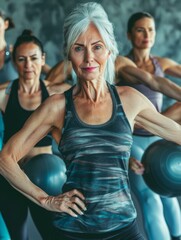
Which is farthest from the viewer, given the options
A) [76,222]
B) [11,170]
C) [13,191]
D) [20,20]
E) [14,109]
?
[20,20]

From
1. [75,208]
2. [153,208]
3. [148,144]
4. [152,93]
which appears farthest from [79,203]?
[152,93]

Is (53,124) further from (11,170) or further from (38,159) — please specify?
(38,159)

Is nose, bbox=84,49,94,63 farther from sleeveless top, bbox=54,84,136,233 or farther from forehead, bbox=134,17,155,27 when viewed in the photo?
forehead, bbox=134,17,155,27

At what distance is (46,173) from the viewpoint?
2.38 meters

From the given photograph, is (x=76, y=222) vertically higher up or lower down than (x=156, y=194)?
higher up

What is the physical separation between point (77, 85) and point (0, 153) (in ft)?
1.04

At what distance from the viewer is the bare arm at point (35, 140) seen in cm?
160

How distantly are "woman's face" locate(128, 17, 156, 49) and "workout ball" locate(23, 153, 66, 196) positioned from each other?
1.26 m

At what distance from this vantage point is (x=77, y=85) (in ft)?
5.47

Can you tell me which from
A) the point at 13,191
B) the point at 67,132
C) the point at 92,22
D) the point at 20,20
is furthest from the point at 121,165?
the point at 20,20

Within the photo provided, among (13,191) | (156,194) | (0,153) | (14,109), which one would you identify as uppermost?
(0,153)

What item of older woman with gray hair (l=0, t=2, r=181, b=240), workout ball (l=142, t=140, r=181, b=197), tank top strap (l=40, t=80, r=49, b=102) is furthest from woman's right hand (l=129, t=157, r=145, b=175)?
older woman with gray hair (l=0, t=2, r=181, b=240)

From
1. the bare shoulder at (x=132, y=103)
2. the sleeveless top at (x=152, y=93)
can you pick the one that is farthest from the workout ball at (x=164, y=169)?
the bare shoulder at (x=132, y=103)

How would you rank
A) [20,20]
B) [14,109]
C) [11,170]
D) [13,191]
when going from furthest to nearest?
[20,20] → [14,109] → [13,191] → [11,170]
